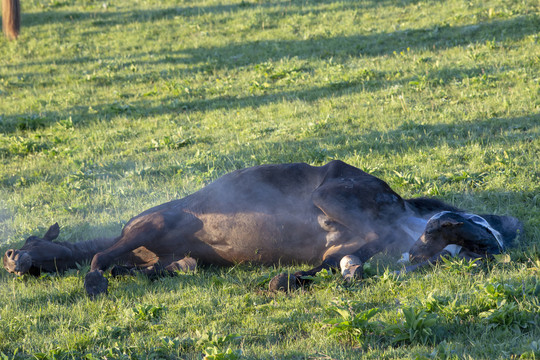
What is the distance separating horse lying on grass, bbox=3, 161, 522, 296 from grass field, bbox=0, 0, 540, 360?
0.23 m

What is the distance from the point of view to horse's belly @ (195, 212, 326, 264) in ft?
17.2

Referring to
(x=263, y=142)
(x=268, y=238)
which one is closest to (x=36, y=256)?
(x=268, y=238)

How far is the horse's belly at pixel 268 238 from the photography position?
5.23 metres

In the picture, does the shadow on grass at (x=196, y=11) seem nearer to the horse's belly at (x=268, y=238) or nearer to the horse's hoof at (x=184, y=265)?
the horse's belly at (x=268, y=238)

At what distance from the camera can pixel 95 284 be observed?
16.3ft

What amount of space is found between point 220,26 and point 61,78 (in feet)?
17.1

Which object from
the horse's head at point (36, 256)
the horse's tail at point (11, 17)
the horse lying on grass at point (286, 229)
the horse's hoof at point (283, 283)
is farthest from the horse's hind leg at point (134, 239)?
the horse's tail at point (11, 17)

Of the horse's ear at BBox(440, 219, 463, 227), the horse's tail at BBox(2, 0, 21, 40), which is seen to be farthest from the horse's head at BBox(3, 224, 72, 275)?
the horse's tail at BBox(2, 0, 21, 40)

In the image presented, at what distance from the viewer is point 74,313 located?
4570 millimetres

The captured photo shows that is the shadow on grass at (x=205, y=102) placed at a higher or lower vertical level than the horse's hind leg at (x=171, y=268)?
higher

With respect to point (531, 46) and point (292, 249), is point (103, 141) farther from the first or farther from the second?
point (531, 46)

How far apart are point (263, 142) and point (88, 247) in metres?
3.97

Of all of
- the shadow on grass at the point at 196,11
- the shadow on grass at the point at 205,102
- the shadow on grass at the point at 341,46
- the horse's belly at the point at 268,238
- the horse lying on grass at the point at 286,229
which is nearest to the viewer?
the horse lying on grass at the point at 286,229

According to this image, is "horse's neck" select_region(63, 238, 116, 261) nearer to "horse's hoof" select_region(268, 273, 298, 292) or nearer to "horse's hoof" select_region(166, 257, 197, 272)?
"horse's hoof" select_region(166, 257, 197, 272)
